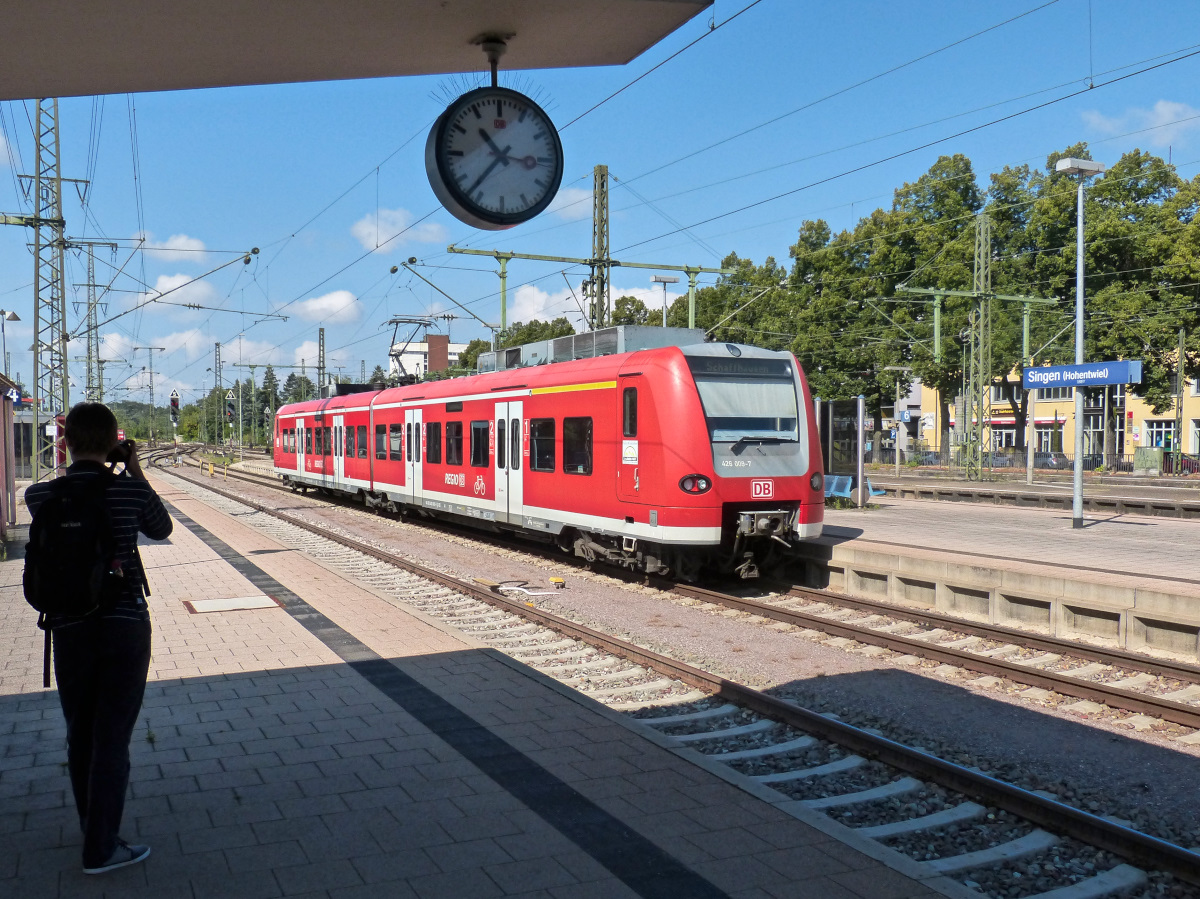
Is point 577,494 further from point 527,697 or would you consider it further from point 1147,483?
point 1147,483

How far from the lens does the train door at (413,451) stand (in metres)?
20.0

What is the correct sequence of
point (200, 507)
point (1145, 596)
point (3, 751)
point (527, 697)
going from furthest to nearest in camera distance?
point (200, 507)
point (1145, 596)
point (527, 697)
point (3, 751)

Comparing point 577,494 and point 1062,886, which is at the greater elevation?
point 577,494

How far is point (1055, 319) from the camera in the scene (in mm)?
44844

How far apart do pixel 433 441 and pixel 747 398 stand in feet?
28.3

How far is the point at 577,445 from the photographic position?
1340 centimetres

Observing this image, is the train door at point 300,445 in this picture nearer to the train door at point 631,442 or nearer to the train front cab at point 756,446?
the train door at point 631,442

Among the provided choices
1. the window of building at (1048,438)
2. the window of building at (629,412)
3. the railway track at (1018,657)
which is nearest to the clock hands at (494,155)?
the railway track at (1018,657)

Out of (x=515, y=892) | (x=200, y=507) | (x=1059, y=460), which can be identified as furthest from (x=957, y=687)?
A: (x=1059, y=460)

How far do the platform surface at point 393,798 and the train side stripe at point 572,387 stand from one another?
513 centimetres

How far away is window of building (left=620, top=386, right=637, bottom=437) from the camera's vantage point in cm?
1213

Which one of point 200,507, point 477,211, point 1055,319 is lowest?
point 200,507

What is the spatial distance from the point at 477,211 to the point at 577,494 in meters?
8.76

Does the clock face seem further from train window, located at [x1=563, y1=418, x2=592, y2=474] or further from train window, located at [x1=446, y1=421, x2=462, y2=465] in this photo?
train window, located at [x1=446, y1=421, x2=462, y2=465]
